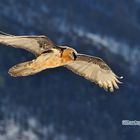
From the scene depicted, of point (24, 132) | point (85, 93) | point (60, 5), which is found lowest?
point (24, 132)

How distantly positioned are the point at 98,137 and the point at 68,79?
285 inches

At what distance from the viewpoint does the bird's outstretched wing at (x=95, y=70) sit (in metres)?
26.9

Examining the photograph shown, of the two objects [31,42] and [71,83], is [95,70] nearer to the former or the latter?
[31,42]

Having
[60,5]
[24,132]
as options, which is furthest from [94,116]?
[60,5]

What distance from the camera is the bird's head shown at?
25.6 m

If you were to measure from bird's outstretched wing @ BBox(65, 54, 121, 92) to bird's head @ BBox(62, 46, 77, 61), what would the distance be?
0.52 meters

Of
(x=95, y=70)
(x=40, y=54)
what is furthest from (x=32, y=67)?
(x=95, y=70)

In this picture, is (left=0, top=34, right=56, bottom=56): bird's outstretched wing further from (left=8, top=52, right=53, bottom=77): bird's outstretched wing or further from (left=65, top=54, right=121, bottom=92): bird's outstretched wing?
(left=65, top=54, right=121, bottom=92): bird's outstretched wing

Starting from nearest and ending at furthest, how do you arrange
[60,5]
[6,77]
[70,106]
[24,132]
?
[24,132] → [6,77] → [70,106] → [60,5]

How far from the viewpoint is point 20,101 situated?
296ft

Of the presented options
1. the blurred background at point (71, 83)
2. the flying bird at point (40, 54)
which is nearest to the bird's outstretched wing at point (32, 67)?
the flying bird at point (40, 54)

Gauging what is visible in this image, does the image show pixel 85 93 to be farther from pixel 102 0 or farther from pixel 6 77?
pixel 102 0

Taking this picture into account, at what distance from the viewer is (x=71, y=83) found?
308 ft

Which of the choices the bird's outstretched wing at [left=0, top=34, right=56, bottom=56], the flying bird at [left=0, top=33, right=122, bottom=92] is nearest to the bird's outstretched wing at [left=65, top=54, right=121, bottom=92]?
the flying bird at [left=0, top=33, right=122, bottom=92]
